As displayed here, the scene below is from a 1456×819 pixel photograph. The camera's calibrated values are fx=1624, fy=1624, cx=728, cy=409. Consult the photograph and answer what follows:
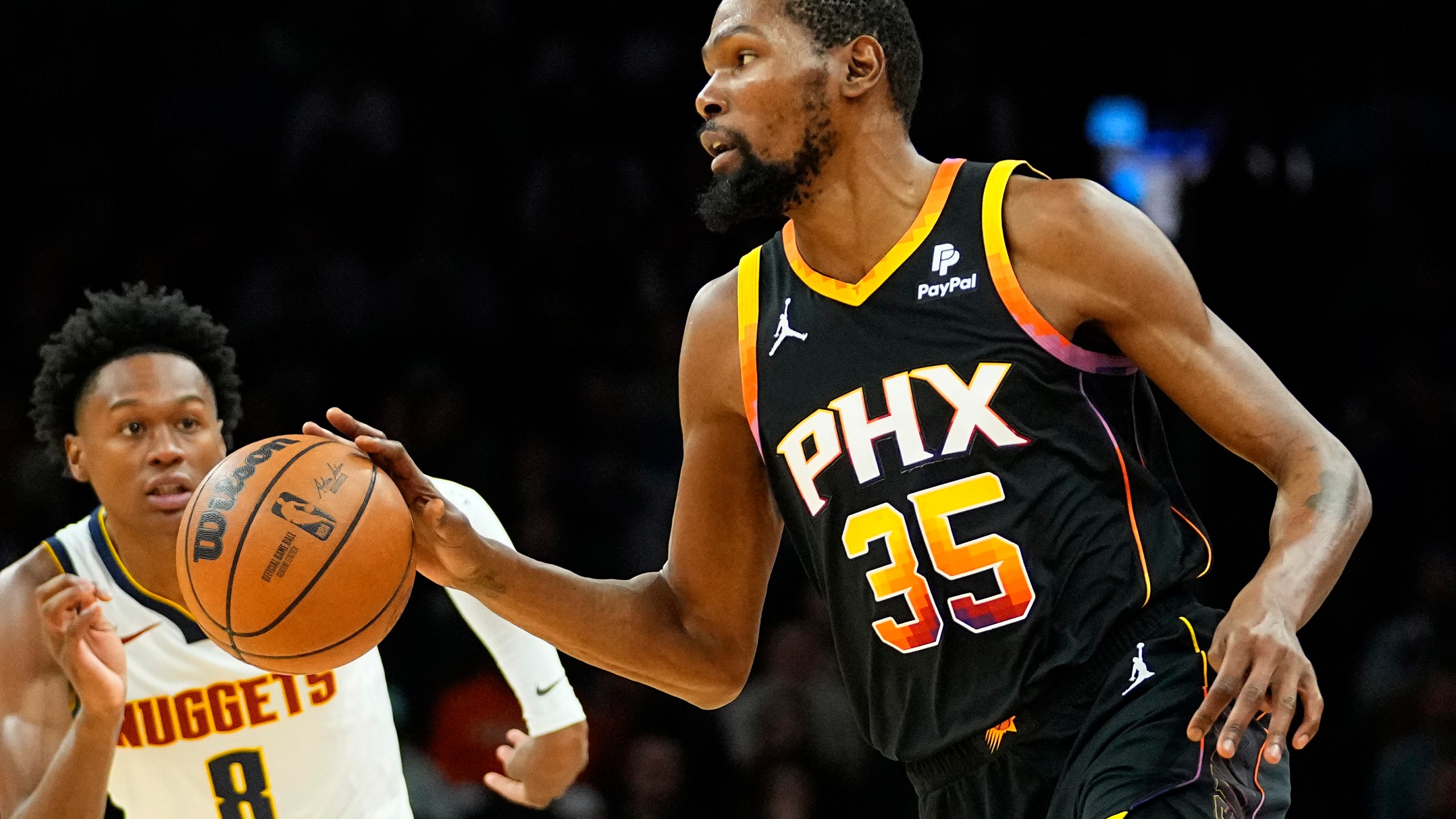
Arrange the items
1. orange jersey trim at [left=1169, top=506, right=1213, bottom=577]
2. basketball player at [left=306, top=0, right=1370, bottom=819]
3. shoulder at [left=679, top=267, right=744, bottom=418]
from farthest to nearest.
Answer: shoulder at [left=679, top=267, right=744, bottom=418] < orange jersey trim at [left=1169, top=506, right=1213, bottom=577] < basketball player at [left=306, top=0, right=1370, bottom=819]

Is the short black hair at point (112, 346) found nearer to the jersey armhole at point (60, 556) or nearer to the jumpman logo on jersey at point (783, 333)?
the jersey armhole at point (60, 556)

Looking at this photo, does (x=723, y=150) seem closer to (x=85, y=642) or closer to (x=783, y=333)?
(x=783, y=333)

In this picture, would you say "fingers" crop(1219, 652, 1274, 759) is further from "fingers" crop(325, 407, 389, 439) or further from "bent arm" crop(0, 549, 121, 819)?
"bent arm" crop(0, 549, 121, 819)

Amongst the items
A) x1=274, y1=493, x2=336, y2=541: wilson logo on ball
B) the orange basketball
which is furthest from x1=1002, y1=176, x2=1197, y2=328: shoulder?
x1=274, y1=493, x2=336, y2=541: wilson logo on ball

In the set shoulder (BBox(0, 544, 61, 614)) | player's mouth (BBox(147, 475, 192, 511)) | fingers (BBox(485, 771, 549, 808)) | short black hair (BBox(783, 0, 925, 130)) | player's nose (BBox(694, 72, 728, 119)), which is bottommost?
fingers (BBox(485, 771, 549, 808))

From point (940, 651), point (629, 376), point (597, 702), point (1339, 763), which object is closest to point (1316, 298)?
point (1339, 763)

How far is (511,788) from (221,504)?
1.52m

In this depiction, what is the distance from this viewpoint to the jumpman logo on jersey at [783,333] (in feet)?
11.1

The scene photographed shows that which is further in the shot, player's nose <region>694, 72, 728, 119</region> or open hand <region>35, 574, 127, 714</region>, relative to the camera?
open hand <region>35, 574, 127, 714</region>

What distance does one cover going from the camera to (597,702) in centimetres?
777

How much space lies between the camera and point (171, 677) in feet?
14.4

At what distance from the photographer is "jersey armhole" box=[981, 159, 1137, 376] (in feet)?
10.3

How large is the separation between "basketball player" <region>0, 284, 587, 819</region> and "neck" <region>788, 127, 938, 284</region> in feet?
4.73

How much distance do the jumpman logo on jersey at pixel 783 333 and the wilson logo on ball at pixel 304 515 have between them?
3.18 ft
